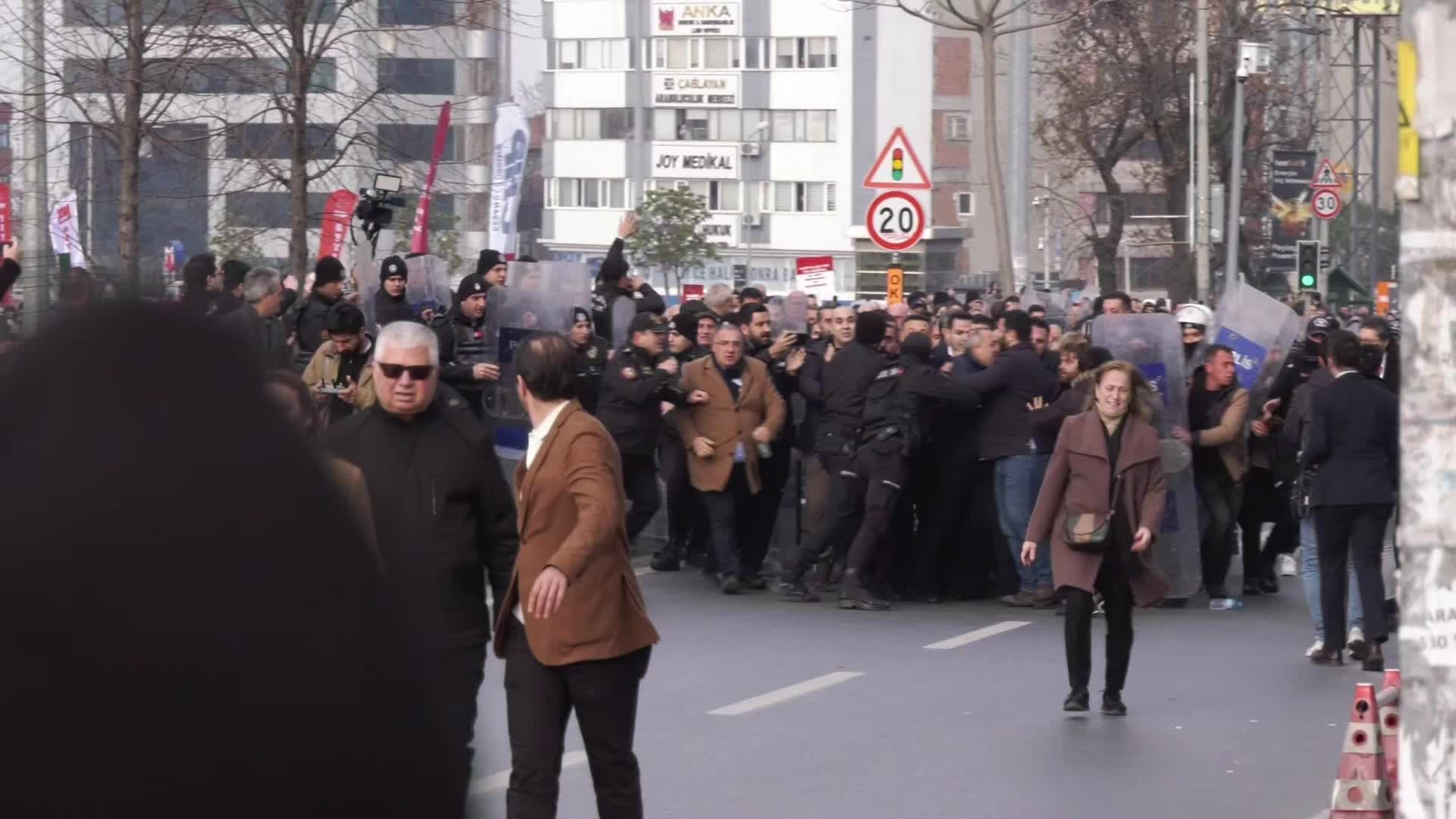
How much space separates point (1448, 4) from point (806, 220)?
298ft

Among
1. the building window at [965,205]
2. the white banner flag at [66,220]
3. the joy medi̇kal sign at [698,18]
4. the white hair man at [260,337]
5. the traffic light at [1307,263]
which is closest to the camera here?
the white hair man at [260,337]

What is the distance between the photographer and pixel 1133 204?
6322cm

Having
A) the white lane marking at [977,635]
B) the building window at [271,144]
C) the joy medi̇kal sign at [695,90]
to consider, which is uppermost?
the joy medi̇kal sign at [695,90]

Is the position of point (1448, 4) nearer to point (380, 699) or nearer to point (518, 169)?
point (380, 699)

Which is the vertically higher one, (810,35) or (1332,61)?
(810,35)

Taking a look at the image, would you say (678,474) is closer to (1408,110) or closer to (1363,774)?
(1363,774)

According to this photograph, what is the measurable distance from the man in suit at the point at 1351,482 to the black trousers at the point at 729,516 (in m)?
4.11

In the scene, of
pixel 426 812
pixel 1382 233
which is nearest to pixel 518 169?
pixel 426 812

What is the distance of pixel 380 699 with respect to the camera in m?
1.15

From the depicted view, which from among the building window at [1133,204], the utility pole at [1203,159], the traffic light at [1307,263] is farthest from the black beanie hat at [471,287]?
the building window at [1133,204]

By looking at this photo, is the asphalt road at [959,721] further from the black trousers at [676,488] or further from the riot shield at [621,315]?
the riot shield at [621,315]

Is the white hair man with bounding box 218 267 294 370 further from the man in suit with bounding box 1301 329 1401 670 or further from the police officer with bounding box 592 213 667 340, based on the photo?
the police officer with bounding box 592 213 667 340

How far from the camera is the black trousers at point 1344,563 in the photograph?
453 inches

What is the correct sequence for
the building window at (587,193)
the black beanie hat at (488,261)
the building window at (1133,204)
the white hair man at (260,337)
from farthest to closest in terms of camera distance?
the building window at (587,193) → the building window at (1133,204) → the black beanie hat at (488,261) → the white hair man at (260,337)
